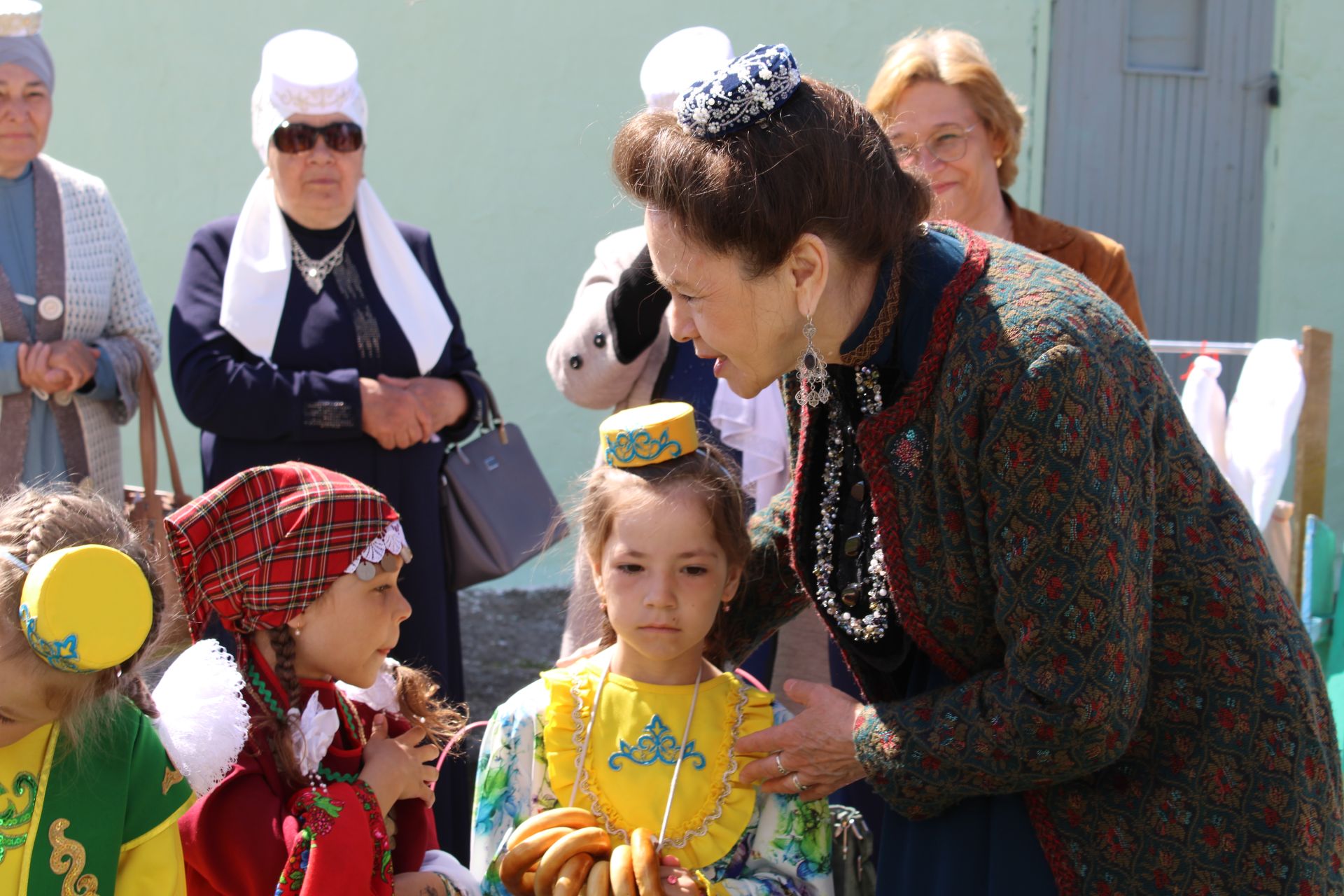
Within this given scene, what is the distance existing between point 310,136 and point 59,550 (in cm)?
203

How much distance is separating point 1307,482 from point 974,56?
1619 millimetres

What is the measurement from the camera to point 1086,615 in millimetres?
1654

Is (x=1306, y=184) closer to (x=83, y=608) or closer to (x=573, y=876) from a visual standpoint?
(x=573, y=876)

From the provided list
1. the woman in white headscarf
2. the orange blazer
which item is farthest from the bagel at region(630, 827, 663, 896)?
the woman in white headscarf

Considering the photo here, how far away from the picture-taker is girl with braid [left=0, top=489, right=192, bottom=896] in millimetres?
1696

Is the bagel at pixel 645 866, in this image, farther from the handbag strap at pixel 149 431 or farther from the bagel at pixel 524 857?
the handbag strap at pixel 149 431

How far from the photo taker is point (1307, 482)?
3.96 m

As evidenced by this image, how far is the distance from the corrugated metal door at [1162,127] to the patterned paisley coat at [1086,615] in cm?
453

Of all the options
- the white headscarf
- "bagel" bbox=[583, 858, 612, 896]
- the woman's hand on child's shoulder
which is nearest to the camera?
"bagel" bbox=[583, 858, 612, 896]

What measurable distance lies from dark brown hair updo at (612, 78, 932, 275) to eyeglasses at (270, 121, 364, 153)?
1987 mm

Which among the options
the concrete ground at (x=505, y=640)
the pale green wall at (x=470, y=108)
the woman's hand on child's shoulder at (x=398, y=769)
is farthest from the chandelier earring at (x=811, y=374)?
the pale green wall at (x=470, y=108)

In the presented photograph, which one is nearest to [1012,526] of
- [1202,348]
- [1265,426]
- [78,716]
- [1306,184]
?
[78,716]

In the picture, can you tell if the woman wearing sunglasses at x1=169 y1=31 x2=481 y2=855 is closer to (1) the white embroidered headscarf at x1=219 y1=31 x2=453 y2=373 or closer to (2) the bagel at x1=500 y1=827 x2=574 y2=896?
(1) the white embroidered headscarf at x1=219 y1=31 x2=453 y2=373

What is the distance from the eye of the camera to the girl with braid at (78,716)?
66.8 inches
